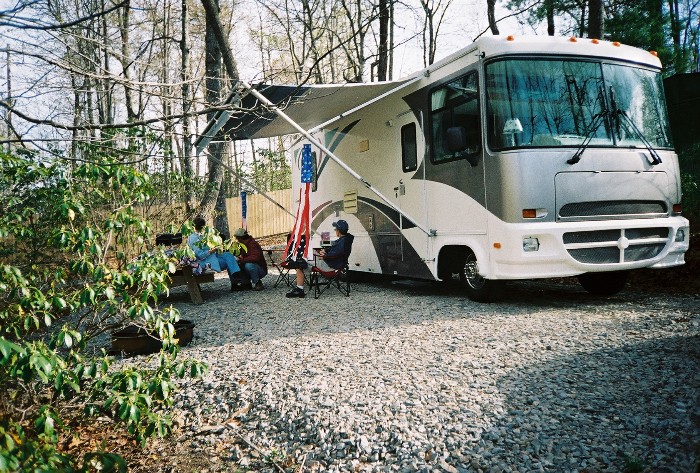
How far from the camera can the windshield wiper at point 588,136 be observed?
18.3 ft

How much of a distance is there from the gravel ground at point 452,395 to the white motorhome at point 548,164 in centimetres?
71

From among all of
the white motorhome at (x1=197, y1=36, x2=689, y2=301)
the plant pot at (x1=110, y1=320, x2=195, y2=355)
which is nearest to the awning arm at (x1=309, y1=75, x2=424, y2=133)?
the white motorhome at (x1=197, y1=36, x2=689, y2=301)

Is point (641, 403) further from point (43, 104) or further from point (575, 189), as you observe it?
point (43, 104)

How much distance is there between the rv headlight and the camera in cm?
553

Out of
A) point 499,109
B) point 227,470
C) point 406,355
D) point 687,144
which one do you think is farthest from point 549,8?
point 227,470

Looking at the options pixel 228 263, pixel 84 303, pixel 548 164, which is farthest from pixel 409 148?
pixel 84 303

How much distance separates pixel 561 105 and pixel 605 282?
8.00ft

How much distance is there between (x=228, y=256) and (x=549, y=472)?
22.2 ft

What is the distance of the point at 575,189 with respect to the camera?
5.60m

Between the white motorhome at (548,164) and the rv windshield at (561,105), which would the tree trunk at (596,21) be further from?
the rv windshield at (561,105)

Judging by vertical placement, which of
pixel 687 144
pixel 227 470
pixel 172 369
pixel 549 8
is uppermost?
pixel 549 8

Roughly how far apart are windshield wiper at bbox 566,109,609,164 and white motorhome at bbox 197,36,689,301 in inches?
0.5

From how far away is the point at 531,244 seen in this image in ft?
18.2

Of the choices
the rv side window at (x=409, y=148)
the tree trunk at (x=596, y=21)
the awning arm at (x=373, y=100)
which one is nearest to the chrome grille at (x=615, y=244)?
the rv side window at (x=409, y=148)
